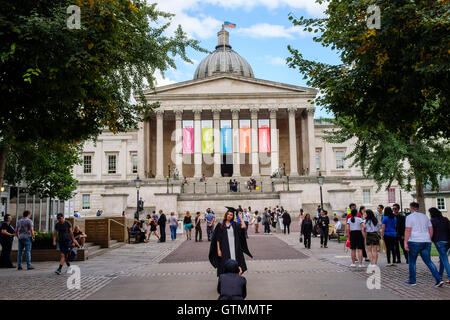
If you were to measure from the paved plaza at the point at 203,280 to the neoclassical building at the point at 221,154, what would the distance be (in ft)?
77.9

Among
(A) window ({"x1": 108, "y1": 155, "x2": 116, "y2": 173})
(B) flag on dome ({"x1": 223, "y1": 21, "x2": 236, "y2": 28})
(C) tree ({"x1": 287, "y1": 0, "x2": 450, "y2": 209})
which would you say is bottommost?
(C) tree ({"x1": 287, "y1": 0, "x2": 450, "y2": 209})

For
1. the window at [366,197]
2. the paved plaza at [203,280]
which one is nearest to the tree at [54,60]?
the paved plaza at [203,280]

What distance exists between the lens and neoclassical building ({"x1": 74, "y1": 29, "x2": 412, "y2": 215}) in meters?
39.1

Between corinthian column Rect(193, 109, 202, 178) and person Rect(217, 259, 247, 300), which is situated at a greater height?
corinthian column Rect(193, 109, 202, 178)

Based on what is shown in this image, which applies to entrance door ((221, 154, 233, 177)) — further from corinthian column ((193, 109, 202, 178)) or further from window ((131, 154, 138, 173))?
window ((131, 154, 138, 173))

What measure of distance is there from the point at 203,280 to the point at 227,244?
2053mm

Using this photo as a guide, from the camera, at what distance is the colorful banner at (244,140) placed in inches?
1849

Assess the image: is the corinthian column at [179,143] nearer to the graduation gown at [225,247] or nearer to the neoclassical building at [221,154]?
the neoclassical building at [221,154]

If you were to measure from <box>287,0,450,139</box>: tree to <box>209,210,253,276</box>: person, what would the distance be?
14.9ft

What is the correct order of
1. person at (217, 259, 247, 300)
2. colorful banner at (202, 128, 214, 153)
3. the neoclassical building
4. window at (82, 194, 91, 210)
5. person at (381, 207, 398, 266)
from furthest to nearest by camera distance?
window at (82, 194, 91, 210)
colorful banner at (202, 128, 214, 153)
the neoclassical building
person at (381, 207, 398, 266)
person at (217, 259, 247, 300)

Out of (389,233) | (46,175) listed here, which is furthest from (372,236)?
(46,175)

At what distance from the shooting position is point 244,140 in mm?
47062

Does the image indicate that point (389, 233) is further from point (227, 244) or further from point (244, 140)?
point (244, 140)

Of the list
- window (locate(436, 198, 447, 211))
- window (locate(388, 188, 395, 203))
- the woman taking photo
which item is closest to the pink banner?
window (locate(436, 198, 447, 211))
